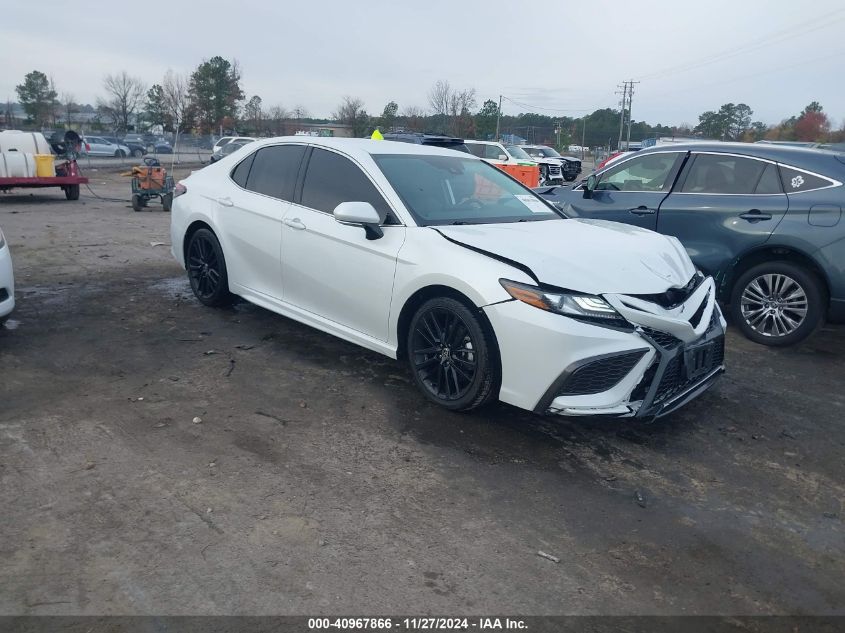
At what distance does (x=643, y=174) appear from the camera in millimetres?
7312

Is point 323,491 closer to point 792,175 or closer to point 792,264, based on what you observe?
point 792,264

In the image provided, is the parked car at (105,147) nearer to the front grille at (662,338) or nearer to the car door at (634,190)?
the car door at (634,190)

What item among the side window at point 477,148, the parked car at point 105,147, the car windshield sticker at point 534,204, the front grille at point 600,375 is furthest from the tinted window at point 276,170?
the parked car at point 105,147

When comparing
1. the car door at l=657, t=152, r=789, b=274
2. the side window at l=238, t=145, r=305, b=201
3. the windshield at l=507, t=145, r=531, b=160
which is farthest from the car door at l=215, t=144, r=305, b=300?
the windshield at l=507, t=145, r=531, b=160

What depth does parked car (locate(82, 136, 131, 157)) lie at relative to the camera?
143 feet

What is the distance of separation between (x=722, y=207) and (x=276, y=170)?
160 inches

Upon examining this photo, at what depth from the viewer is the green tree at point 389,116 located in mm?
58125

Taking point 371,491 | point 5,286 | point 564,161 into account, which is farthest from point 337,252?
point 564,161

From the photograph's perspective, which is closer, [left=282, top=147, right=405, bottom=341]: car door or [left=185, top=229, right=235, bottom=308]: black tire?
[left=282, top=147, right=405, bottom=341]: car door

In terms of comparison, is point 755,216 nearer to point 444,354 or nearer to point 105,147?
point 444,354

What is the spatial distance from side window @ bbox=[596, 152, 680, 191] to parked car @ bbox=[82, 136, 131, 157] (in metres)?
41.8

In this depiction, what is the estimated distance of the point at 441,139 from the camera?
13.6m

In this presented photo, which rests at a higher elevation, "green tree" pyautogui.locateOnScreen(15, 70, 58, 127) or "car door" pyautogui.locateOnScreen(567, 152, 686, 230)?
"green tree" pyautogui.locateOnScreen(15, 70, 58, 127)

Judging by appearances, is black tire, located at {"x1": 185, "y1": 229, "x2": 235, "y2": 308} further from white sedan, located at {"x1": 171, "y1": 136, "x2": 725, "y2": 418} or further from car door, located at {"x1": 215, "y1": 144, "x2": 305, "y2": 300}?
car door, located at {"x1": 215, "y1": 144, "x2": 305, "y2": 300}
